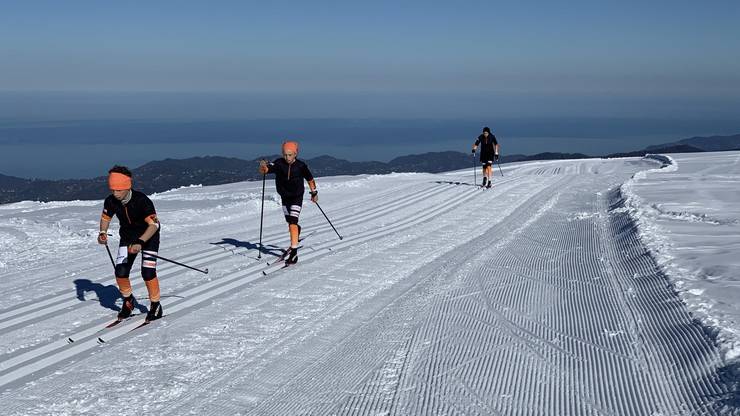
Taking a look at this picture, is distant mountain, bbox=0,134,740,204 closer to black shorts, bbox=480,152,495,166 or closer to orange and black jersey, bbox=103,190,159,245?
black shorts, bbox=480,152,495,166

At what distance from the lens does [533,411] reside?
518cm

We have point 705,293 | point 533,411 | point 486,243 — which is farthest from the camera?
point 486,243

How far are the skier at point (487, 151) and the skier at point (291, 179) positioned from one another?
12.8m

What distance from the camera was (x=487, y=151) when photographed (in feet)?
78.1

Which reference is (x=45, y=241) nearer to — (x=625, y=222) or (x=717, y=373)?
(x=625, y=222)

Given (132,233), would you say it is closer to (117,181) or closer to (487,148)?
(117,181)

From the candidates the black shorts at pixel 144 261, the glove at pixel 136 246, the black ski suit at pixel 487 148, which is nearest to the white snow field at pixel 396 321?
the black shorts at pixel 144 261

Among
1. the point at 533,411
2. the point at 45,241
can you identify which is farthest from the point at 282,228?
the point at 533,411

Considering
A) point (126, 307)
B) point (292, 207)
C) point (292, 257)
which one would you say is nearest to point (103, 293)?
point (126, 307)

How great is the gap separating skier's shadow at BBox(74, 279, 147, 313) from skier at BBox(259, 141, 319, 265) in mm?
2959

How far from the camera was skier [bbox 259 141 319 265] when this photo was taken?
11.6 meters

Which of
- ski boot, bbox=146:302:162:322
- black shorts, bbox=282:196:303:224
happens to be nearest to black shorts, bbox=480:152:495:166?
black shorts, bbox=282:196:303:224

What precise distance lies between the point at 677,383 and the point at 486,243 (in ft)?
25.9

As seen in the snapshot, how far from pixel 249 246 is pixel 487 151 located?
493 inches
